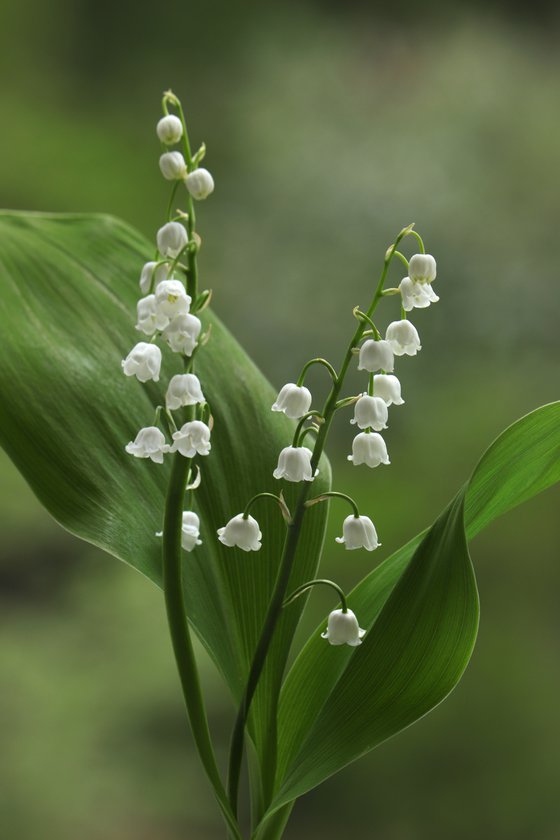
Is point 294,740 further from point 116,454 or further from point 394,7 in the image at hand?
point 394,7

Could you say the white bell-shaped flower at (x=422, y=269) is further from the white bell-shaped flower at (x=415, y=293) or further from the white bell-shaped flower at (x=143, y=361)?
the white bell-shaped flower at (x=143, y=361)

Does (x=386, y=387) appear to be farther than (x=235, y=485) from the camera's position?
No

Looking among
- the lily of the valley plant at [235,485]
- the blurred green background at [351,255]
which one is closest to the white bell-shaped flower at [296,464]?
the lily of the valley plant at [235,485]

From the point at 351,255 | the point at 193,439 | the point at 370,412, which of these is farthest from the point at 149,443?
the point at 351,255

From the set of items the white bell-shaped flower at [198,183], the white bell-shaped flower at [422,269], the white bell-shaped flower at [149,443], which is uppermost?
the white bell-shaped flower at [198,183]

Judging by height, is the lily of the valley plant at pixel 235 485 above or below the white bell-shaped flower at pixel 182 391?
below

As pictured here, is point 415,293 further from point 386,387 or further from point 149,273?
point 149,273

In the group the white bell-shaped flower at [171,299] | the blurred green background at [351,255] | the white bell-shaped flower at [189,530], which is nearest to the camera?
the white bell-shaped flower at [171,299]
